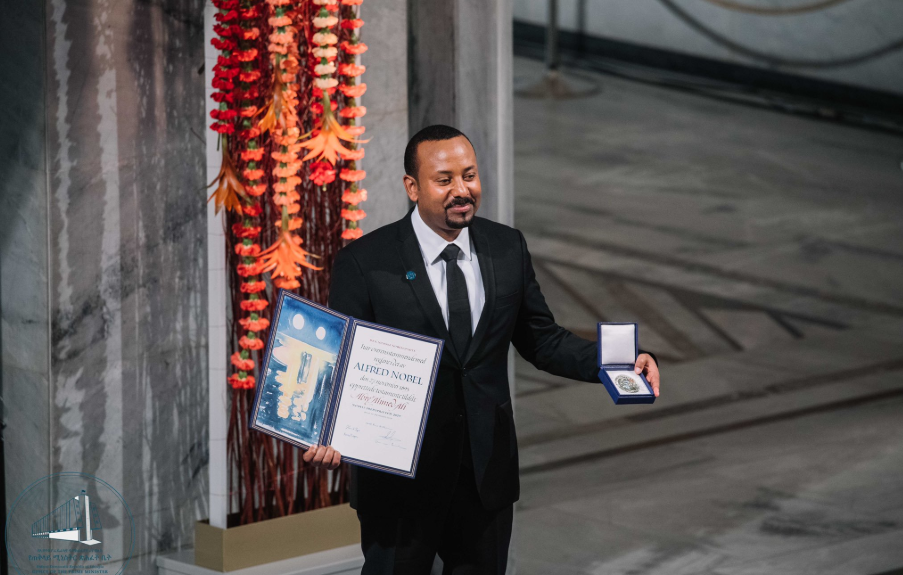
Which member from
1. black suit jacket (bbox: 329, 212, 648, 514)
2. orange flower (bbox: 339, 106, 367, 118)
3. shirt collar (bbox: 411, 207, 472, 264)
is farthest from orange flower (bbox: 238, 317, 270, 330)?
shirt collar (bbox: 411, 207, 472, 264)

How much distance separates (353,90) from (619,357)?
1485 mm

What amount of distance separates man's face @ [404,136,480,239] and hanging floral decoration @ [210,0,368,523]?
44.7 inches

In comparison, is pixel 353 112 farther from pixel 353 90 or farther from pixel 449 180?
pixel 449 180

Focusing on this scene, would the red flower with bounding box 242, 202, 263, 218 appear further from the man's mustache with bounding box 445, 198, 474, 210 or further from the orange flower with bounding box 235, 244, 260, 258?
the man's mustache with bounding box 445, 198, 474, 210

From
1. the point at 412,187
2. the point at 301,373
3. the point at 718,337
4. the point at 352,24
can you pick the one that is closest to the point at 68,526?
the point at 301,373

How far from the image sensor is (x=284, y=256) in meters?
3.98

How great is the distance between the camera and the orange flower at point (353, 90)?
4024 mm

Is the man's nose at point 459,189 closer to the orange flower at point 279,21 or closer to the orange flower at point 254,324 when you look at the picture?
the orange flower at point 279,21

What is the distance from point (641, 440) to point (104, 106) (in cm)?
320

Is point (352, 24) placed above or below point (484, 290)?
above

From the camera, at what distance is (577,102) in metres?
13.4

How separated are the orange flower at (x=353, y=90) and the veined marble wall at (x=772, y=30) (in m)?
9.70

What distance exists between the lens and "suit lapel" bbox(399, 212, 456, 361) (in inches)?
116

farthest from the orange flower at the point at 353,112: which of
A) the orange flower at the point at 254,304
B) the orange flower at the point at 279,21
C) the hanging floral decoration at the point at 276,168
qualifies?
the orange flower at the point at 254,304
